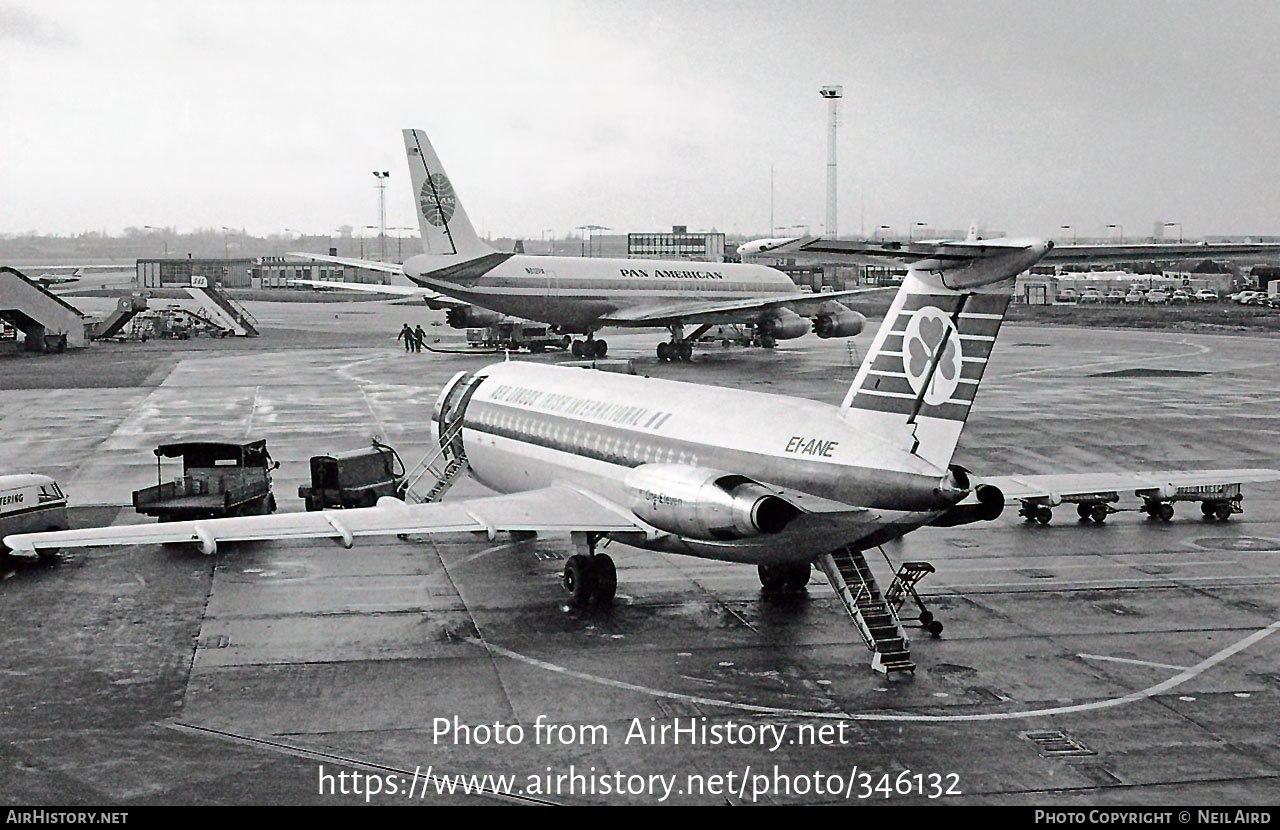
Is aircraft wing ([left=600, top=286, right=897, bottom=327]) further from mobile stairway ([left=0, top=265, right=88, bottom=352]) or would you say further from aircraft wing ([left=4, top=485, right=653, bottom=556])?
aircraft wing ([left=4, top=485, right=653, bottom=556])

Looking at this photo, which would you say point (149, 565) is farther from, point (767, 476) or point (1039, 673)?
point (1039, 673)

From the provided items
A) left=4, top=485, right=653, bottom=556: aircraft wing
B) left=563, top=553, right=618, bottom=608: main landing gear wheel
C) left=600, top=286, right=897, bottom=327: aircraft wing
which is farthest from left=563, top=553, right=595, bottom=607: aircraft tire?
left=600, top=286, right=897, bottom=327: aircraft wing

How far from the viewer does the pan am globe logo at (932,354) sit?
65.5ft

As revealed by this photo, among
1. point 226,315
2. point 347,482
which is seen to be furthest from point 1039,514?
point 226,315

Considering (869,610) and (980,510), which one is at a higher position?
(980,510)

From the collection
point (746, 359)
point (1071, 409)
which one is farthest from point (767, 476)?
point (746, 359)

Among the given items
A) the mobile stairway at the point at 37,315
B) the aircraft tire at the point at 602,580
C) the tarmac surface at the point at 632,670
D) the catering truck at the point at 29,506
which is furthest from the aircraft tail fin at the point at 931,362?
the mobile stairway at the point at 37,315

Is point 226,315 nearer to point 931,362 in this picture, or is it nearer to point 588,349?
point 588,349

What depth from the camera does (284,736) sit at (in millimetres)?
17250

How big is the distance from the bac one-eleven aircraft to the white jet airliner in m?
43.5

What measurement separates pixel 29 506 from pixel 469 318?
2379 inches

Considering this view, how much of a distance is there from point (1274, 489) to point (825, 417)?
22272 mm

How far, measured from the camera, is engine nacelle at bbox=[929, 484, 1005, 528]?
69.0 feet

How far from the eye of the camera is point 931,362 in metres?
20.1
